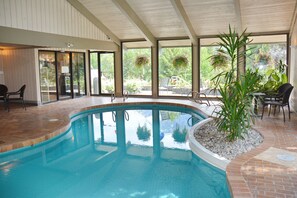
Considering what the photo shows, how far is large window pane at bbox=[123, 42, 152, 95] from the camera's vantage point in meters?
13.7

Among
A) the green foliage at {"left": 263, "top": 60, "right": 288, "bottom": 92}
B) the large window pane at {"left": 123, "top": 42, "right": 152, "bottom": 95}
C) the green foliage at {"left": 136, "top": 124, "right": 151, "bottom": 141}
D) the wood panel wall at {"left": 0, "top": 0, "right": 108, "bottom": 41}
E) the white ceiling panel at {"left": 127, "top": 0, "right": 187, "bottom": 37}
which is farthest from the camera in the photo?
the large window pane at {"left": 123, "top": 42, "right": 152, "bottom": 95}

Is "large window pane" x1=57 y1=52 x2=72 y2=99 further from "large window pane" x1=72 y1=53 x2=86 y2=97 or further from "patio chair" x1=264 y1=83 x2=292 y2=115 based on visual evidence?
"patio chair" x1=264 y1=83 x2=292 y2=115

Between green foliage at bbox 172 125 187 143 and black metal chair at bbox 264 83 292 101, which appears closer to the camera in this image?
green foliage at bbox 172 125 187 143

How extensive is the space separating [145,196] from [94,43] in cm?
922

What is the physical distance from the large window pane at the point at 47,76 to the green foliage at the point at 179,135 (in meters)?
6.54

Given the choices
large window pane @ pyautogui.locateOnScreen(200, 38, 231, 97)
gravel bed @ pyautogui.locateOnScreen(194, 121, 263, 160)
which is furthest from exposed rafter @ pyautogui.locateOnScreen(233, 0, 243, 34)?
gravel bed @ pyautogui.locateOnScreen(194, 121, 263, 160)

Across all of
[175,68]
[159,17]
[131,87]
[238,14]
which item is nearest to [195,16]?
[159,17]

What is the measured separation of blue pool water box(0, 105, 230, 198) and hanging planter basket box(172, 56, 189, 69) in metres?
4.90

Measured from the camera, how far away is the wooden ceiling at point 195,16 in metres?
9.46

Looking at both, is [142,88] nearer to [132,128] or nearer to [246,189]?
[132,128]

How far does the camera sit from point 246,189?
3.58m

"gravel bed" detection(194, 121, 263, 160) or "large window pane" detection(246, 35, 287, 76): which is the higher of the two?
"large window pane" detection(246, 35, 287, 76)

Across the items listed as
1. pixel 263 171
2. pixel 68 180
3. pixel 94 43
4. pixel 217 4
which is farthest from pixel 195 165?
pixel 94 43

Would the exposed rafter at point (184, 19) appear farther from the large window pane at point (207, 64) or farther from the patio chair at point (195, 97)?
the patio chair at point (195, 97)
